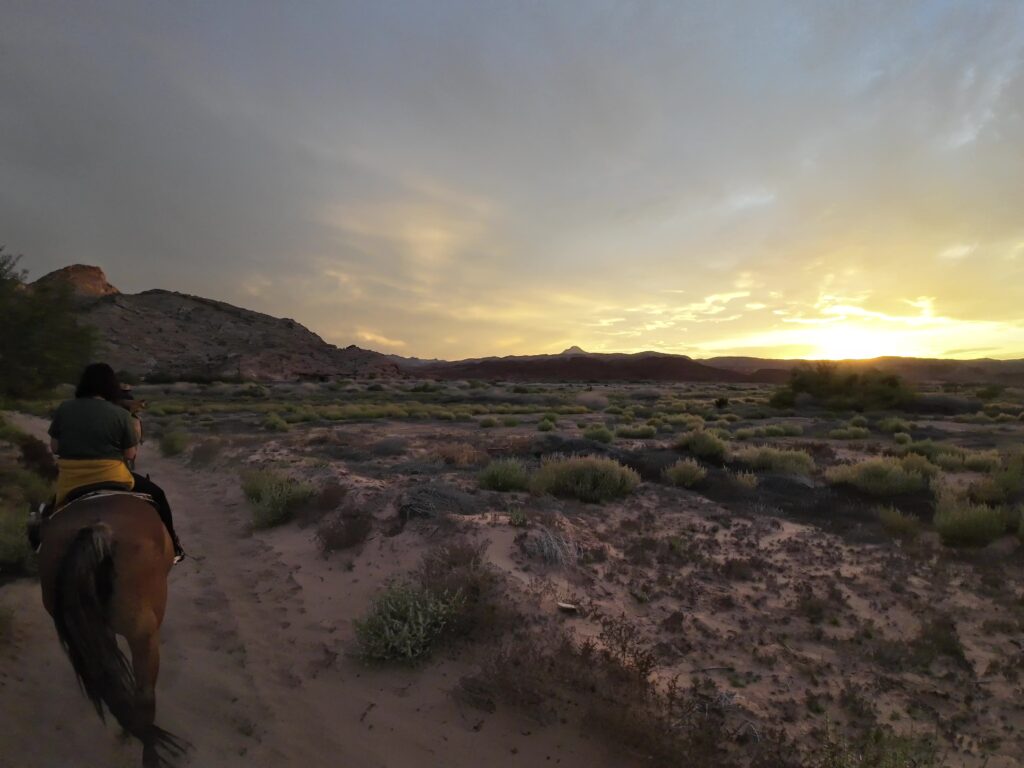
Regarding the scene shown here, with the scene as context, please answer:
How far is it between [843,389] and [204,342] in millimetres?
85929

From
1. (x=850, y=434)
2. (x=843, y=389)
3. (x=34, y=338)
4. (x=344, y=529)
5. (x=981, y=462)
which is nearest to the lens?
(x=344, y=529)

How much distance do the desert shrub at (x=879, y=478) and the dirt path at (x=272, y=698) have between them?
10.4 meters

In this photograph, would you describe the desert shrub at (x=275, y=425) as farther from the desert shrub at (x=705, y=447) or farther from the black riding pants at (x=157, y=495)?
the black riding pants at (x=157, y=495)

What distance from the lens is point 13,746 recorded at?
401cm

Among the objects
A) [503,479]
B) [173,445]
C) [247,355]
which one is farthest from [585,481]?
[247,355]

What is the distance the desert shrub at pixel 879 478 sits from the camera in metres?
11.6

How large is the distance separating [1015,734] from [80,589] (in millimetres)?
7109

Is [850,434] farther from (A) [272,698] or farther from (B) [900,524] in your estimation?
(A) [272,698]

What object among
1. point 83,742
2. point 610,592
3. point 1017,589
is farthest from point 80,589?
point 1017,589

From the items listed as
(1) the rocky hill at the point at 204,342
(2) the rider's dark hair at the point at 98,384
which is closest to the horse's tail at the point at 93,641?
(2) the rider's dark hair at the point at 98,384

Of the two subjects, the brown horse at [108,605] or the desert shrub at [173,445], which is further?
the desert shrub at [173,445]

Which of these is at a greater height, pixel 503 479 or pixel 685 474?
pixel 503 479

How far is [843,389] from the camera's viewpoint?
113 feet

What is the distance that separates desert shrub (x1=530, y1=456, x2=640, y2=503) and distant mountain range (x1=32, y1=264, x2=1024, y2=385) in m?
50.9
